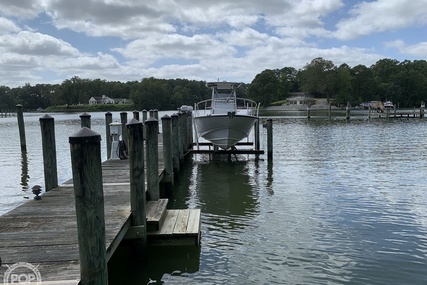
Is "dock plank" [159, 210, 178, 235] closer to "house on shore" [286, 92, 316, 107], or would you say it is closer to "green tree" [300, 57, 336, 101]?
"green tree" [300, 57, 336, 101]

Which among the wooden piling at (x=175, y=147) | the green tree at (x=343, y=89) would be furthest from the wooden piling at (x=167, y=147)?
the green tree at (x=343, y=89)

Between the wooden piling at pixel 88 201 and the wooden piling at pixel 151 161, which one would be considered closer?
the wooden piling at pixel 88 201

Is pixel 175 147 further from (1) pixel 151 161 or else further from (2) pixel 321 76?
(2) pixel 321 76

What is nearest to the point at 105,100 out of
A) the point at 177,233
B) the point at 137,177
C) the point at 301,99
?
the point at 301,99

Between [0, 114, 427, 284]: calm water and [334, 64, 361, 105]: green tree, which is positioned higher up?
[334, 64, 361, 105]: green tree

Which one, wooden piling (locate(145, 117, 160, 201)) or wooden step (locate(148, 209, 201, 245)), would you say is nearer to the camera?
wooden step (locate(148, 209, 201, 245))

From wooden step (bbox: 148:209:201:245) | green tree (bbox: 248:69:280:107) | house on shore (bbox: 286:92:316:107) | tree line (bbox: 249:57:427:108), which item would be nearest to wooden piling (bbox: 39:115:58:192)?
wooden step (bbox: 148:209:201:245)

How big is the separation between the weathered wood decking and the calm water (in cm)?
53

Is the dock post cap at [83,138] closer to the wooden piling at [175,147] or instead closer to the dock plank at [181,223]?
the dock plank at [181,223]

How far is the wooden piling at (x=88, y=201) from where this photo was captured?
12.1 feet

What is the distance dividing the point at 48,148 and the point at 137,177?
265 centimetres

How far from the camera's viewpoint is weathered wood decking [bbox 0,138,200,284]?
4.05 m

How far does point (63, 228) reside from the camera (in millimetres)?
5133

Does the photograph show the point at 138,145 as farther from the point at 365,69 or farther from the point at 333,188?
the point at 365,69
